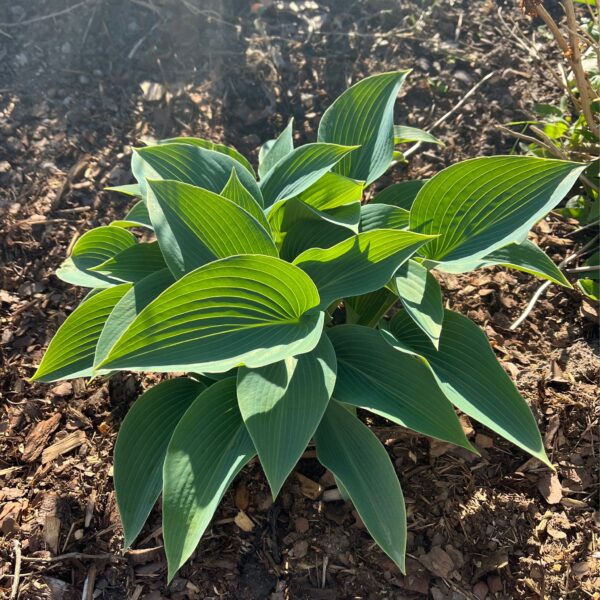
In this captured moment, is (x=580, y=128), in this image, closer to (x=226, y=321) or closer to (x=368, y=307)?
(x=368, y=307)

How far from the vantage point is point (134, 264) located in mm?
1906

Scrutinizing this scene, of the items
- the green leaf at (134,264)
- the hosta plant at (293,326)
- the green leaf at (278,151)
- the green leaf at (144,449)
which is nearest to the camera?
the hosta plant at (293,326)

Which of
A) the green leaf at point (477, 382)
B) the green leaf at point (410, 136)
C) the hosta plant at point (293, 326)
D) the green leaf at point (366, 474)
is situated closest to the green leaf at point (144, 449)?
the hosta plant at point (293, 326)

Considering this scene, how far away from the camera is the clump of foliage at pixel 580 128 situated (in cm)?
224

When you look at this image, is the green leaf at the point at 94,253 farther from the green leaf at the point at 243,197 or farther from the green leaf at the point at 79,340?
the green leaf at the point at 243,197

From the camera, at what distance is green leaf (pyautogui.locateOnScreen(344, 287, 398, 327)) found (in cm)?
199

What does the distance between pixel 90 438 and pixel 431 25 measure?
2.77m

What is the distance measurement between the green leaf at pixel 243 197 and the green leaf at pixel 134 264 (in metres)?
0.37

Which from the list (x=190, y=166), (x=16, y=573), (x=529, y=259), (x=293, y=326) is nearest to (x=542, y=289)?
(x=529, y=259)

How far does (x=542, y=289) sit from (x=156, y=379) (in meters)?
1.56

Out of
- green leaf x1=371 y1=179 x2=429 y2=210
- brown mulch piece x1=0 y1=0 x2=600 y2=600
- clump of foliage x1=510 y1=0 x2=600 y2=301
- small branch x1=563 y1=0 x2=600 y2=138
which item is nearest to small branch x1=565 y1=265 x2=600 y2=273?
clump of foliage x1=510 y1=0 x2=600 y2=301

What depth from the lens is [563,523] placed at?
1.97m

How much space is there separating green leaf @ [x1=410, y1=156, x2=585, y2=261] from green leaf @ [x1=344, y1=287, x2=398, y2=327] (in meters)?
0.27

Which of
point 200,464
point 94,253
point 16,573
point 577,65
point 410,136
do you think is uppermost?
point 577,65
